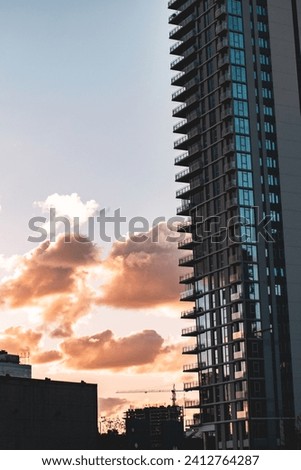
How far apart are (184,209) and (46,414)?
58198 millimetres

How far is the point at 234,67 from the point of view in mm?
160125

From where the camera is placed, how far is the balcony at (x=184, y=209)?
555ft

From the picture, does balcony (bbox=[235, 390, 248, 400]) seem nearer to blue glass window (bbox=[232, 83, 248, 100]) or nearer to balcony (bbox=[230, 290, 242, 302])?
balcony (bbox=[230, 290, 242, 302])

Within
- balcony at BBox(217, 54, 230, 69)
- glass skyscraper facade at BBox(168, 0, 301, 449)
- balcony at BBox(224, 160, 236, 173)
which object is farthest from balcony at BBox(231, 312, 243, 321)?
balcony at BBox(217, 54, 230, 69)

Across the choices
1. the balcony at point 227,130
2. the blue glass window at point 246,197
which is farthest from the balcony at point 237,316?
the balcony at point 227,130

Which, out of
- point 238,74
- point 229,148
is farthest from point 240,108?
point 229,148

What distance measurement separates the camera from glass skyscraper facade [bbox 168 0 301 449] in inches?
5842

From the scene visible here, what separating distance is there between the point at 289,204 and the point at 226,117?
20.2 m

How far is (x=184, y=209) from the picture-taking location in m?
170

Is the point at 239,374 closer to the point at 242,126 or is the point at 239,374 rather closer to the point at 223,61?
the point at 242,126

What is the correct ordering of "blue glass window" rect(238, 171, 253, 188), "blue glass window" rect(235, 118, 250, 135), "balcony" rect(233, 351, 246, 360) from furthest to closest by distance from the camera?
"blue glass window" rect(235, 118, 250, 135), "blue glass window" rect(238, 171, 253, 188), "balcony" rect(233, 351, 246, 360)

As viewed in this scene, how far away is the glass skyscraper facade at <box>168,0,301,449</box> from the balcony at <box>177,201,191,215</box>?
0.84 feet
